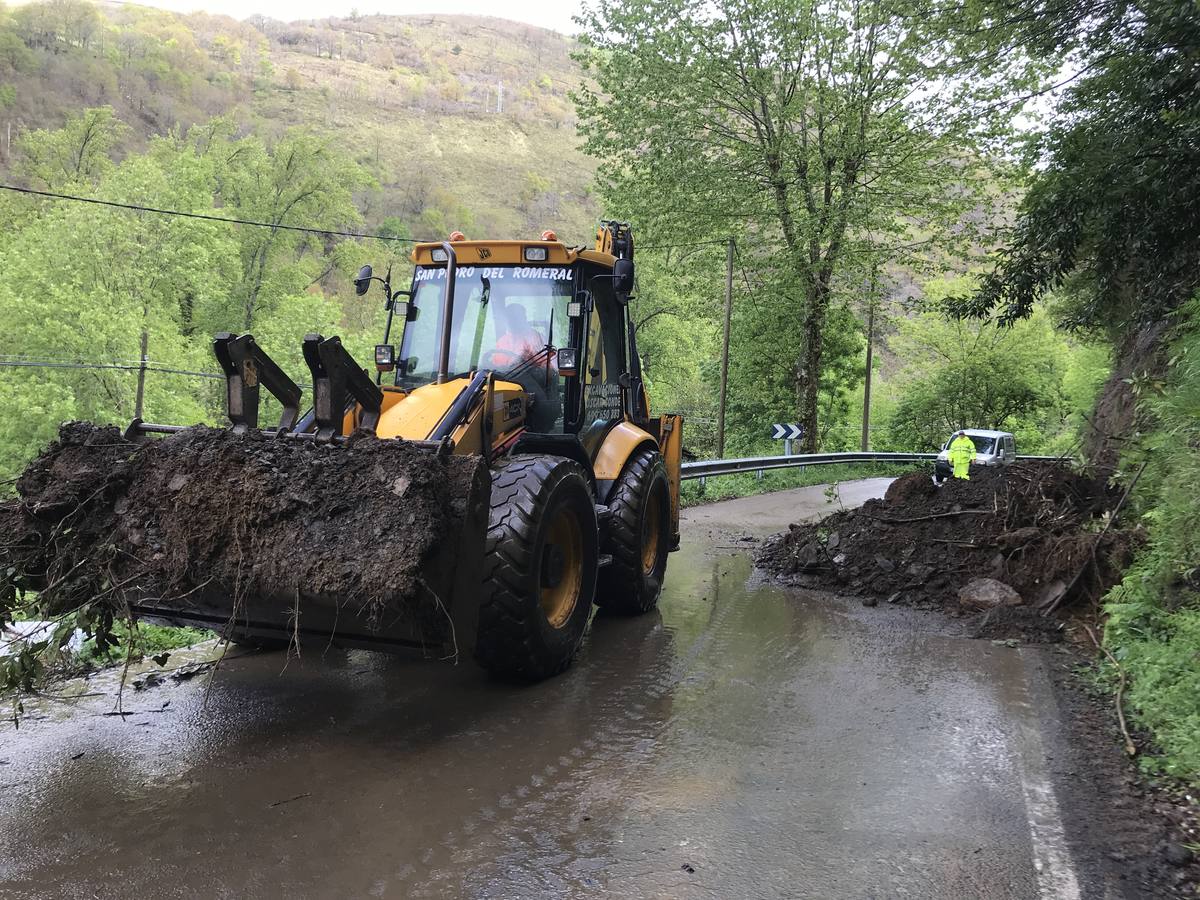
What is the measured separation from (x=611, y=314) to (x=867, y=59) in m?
19.3

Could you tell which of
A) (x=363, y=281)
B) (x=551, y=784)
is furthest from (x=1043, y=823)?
(x=363, y=281)

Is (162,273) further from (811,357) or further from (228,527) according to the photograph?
(228,527)

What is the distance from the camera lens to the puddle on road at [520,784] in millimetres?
3164

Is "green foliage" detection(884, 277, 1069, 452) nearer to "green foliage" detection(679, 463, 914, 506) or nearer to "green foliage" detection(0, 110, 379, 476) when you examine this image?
"green foliage" detection(679, 463, 914, 506)

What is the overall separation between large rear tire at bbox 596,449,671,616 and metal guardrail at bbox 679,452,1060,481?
5656 mm

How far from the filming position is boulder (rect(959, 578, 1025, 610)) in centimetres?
773

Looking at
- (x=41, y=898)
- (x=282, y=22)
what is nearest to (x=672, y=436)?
(x=41, y=898)

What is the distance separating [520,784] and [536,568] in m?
1.26

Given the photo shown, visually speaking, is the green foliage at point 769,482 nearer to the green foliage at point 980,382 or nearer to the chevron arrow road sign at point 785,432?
the chevron arrow road sign at point 785,432

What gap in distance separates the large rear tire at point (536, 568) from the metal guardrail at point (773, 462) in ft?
26.0

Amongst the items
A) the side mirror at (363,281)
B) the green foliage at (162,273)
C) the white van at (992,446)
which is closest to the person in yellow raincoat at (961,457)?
the white van at (992,446)

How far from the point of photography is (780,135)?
77.2 feet

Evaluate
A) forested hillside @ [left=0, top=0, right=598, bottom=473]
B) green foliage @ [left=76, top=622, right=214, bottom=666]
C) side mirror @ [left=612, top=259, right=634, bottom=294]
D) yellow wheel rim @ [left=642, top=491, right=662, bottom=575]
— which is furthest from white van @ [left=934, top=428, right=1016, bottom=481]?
green foliage @ [left=76, top=622, right=214, bottom=666]

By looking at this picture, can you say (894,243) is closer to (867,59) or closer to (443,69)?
(867,59)
